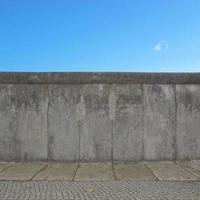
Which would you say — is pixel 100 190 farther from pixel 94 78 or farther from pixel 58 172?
pixel 94 78

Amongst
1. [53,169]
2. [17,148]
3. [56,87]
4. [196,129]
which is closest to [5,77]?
[56,87]

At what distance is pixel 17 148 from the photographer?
7238 mm

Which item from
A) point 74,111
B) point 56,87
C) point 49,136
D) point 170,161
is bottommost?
point 170,161

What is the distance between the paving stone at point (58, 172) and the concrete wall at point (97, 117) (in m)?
0.40

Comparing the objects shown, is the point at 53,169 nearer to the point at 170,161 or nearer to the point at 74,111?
the point at 74,111

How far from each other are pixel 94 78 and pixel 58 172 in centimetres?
237

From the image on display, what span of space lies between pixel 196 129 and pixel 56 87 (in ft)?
11.7

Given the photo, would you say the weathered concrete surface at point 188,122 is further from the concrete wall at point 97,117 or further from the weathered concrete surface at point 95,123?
the weathered concrete surface at point 95,123

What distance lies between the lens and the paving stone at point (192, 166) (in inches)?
241

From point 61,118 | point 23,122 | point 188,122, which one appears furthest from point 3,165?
point 188,122

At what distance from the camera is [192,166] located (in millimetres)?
6711

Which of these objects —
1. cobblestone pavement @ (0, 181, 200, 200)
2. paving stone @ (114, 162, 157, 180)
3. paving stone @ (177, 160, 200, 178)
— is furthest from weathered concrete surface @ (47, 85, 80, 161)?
paving stone @ (177, 160, 200, 178)

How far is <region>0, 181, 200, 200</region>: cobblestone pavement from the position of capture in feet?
15.0

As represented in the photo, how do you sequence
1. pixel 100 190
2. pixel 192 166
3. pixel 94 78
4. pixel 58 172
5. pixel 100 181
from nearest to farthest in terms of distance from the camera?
pixel 100 190, pixel 100 181, pixel 58 172, pixel 192 166, pixel 94 78
